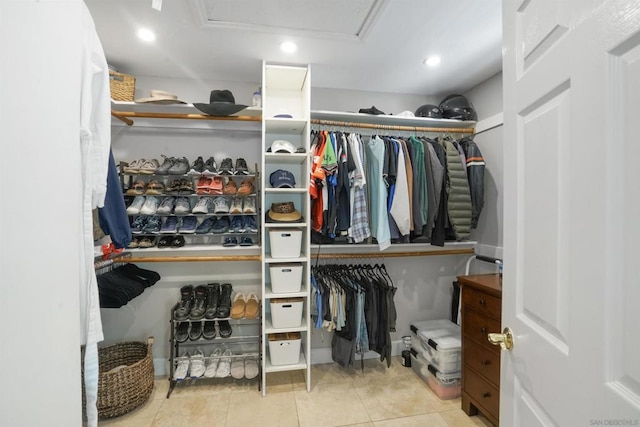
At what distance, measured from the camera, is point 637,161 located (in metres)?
0.44

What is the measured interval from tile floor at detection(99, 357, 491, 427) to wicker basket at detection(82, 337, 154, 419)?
0.22 feet

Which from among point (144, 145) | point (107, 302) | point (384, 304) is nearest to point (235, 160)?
point (144, 145)

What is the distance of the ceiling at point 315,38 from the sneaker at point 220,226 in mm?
1201

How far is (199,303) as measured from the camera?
6.97ft

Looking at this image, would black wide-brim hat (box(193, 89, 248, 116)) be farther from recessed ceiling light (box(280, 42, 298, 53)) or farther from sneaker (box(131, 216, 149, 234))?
sneaker (box(131, 216, 149, 234))

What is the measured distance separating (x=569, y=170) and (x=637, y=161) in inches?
5.2

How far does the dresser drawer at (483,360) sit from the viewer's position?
5.21 ft

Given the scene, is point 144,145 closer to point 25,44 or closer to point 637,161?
point 25,44

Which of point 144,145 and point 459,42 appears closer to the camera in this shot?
point 459,42

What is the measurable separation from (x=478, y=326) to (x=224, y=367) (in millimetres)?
1819

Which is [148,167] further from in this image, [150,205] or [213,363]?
[213,363]

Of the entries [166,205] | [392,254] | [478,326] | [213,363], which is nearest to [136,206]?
[166,205]

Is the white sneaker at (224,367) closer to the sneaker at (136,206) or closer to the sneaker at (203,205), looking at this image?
the sneaker at (203,205)

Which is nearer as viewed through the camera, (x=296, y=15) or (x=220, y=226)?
(x=296, y=15)
